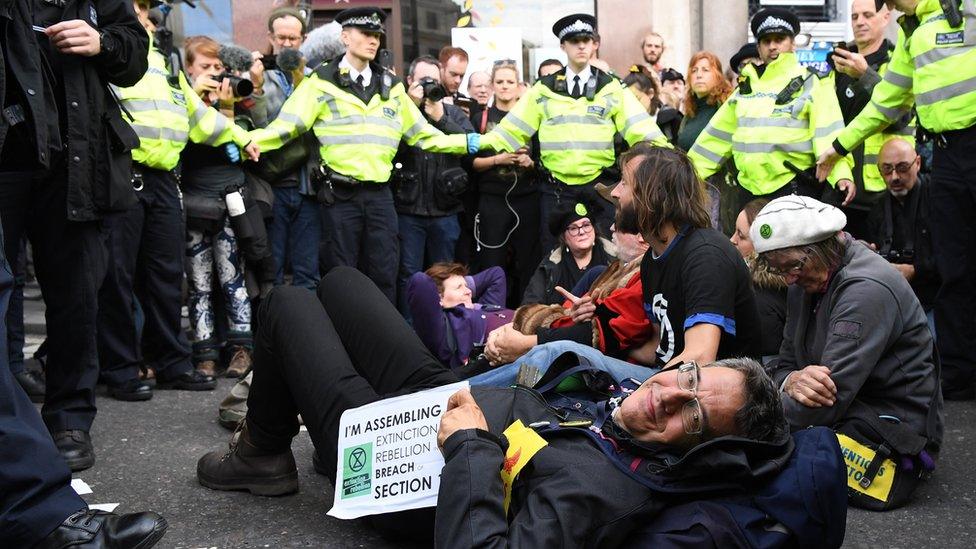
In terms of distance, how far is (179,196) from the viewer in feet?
20.6

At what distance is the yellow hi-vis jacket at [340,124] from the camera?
7031 mm

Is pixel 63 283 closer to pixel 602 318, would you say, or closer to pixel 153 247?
pixel 153 247

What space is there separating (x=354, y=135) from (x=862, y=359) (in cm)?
394

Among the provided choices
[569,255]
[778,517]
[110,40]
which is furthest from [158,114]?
[778,517]

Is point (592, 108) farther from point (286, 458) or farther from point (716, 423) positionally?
Answer: point (716, 423)

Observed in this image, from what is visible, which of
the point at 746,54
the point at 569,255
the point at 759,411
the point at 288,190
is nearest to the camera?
the point at 759,411

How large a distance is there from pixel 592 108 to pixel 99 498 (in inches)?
169

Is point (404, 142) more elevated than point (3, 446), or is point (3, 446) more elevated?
point (404, 142)

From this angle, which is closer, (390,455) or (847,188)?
(390,455)

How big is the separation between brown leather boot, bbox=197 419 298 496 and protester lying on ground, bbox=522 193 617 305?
252 cm

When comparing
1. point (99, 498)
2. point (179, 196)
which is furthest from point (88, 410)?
point (179, 196)

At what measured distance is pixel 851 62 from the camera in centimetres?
672

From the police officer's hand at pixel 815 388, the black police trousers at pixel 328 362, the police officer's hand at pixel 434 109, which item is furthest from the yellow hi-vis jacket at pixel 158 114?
the police officer's hand at pixel 815 388

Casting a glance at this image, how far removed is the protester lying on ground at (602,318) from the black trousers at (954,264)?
163cm
